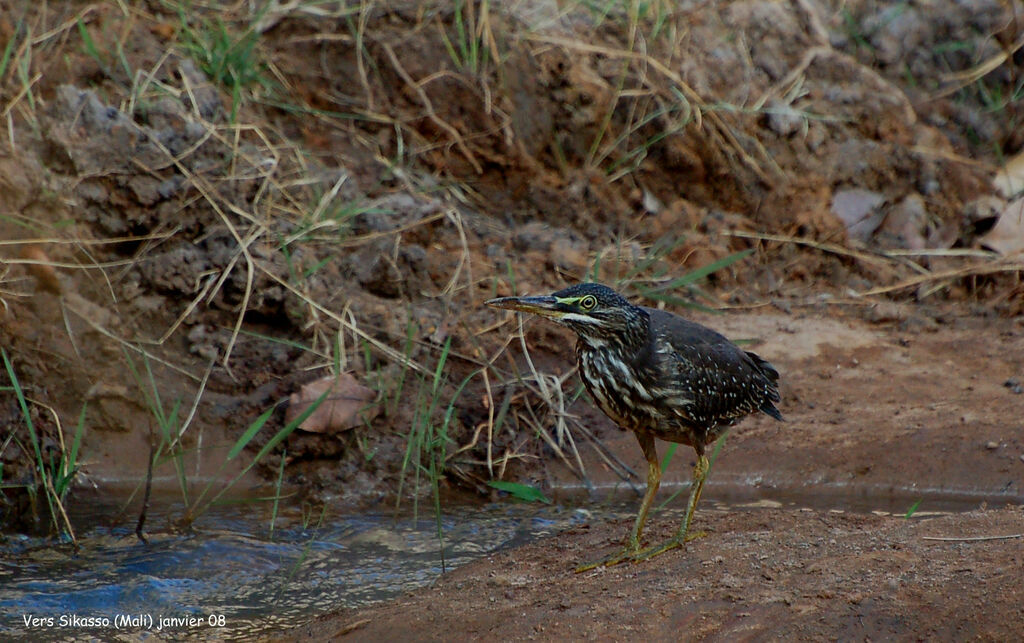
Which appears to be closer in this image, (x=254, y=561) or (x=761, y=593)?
(x=761, y=593)

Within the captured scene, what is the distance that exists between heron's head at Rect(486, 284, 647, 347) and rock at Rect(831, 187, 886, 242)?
4.55m

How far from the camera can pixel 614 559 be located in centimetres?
495

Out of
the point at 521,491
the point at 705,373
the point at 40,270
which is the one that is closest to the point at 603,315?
the point at 705,373

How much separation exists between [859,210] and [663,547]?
4.95 meters

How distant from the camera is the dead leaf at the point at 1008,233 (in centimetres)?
867

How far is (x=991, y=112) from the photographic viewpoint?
10.1 m

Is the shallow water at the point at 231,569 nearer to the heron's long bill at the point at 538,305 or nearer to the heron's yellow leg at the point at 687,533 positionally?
the heron's yellow leg at the point at 687,533

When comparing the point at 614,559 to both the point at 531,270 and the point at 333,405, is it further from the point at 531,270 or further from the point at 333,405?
the point at 531,270

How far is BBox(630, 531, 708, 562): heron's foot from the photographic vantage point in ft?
16.2

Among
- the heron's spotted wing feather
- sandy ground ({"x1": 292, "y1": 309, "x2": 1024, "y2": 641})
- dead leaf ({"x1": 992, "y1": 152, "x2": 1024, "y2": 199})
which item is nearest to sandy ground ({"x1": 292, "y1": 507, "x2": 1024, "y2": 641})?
sandy ground ({"x1": 292, "y1": 309, "x2": 1024, "y2": 641})

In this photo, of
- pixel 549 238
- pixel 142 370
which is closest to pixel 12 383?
pixel 142 370

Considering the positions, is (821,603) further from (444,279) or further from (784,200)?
(784,200)

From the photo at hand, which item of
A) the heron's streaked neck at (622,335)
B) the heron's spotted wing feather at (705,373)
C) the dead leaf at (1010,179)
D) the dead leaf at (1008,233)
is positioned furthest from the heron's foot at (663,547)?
the dead leaf at (1010,179)

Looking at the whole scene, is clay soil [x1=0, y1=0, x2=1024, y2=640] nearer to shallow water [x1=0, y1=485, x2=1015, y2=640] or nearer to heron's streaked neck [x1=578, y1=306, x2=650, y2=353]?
shallow water [x1=0, y1=485, x2=1015, y2=640]
